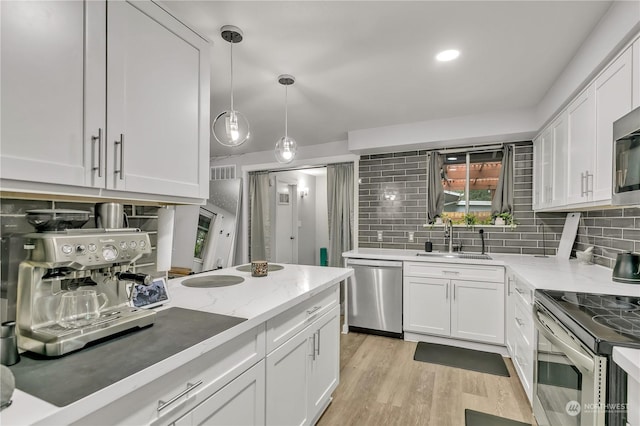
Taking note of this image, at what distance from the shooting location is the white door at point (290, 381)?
142 centimetres

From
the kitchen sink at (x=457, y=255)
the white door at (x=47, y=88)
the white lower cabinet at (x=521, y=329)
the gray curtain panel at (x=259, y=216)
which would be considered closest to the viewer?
the white door at (x=47, y=88)

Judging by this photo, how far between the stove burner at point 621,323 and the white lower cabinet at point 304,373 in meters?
1.36

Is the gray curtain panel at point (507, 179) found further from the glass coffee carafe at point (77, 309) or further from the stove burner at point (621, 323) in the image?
the glass coffee carafe at point (77, 309)

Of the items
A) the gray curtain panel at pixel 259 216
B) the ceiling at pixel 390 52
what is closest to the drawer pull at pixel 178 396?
the ceiling at pixel 390 52

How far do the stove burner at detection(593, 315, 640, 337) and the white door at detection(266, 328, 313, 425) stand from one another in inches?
53.5

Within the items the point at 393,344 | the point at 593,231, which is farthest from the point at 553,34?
the point at 393,344

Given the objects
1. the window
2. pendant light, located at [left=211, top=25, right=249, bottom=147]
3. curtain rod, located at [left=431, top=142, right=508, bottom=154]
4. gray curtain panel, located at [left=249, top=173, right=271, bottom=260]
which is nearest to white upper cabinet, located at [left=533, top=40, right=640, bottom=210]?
curtain rod, located at [left=431, top=142, right=508, bottom=154]

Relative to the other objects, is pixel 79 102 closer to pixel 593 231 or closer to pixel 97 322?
pixel 97 322

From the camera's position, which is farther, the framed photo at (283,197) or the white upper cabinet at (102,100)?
the framed photo at (283,197)

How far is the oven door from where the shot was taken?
112cm

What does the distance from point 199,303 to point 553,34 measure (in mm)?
2543

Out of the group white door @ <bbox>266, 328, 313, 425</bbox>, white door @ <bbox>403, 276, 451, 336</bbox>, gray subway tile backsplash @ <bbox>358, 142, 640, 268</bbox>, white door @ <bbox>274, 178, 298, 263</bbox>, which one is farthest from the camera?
white door @ <bbox>274, 178, 298, 263</bbox>

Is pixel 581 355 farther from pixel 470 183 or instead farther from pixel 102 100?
pixel 470 183

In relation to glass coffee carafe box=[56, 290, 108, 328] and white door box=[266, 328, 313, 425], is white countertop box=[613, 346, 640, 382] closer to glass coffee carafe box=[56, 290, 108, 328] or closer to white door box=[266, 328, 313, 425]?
white door box=[266, 328, 313, 425]
